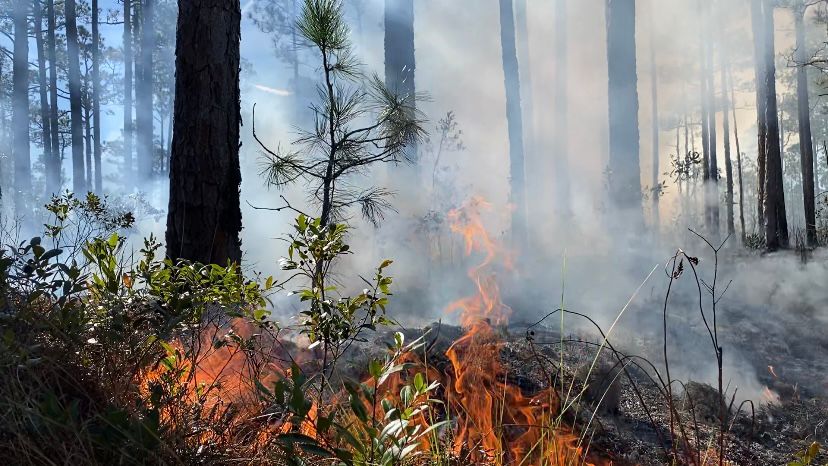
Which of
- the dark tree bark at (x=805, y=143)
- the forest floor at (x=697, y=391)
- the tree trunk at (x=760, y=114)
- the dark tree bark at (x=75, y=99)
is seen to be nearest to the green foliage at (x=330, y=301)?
the forest floor at (x=697, y=391)

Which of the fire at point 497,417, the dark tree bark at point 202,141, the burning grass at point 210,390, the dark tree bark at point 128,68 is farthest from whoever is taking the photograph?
the dark tree bark at point 128,68

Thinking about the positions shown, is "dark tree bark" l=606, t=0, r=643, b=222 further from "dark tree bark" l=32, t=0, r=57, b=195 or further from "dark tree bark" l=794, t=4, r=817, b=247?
"dark tree bark" l=32, t=0, r=57, b=195

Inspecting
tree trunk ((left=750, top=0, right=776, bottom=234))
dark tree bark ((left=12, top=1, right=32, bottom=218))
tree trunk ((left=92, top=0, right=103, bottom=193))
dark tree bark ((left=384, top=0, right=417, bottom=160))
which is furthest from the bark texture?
tree trunk ((left=750, top=0, right=776, bottom=234))

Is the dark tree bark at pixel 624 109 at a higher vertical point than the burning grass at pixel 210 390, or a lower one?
higher

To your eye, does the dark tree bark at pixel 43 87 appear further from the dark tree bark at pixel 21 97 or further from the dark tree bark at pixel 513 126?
the dark tree bark at pixel 513 126

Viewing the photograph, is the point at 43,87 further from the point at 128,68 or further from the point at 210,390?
the point at 210,390

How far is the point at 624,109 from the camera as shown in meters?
12.4

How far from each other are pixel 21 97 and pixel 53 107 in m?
1.54

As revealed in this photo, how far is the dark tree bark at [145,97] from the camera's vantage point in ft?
82.3

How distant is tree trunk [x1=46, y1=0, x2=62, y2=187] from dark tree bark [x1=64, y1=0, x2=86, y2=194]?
64cm

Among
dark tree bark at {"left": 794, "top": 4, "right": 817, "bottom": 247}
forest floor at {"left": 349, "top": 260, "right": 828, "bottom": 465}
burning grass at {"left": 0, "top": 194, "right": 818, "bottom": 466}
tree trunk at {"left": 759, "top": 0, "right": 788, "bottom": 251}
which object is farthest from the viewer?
dark tree bark at {"left": 794, "top": 4, "right": 817, "bottom": 247}

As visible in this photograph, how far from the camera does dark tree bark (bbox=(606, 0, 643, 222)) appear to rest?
1207 cm

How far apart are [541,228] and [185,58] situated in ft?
42.5

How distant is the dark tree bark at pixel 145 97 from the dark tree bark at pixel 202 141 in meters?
25.6
